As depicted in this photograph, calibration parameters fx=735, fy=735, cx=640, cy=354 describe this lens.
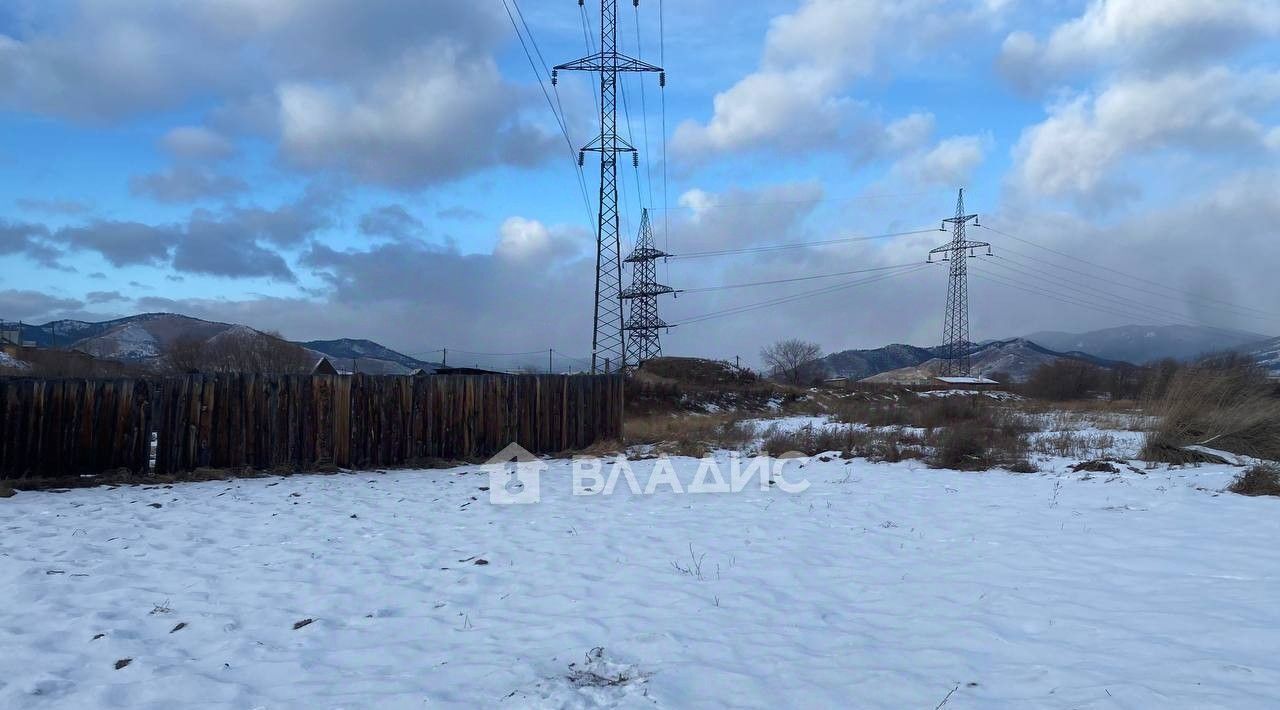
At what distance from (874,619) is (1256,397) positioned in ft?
34.8

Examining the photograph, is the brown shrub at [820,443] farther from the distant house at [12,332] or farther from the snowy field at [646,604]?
the distant house at [12,332]

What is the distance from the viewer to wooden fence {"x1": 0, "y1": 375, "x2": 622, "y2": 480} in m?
9.95

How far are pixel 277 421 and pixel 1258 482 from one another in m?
12.8

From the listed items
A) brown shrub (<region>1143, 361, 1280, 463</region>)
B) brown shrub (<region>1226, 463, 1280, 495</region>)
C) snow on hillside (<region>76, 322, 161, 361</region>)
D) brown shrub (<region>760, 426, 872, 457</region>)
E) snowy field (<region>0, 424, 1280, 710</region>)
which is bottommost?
snowy field (<region>0, 424, 1280, 710</region>)

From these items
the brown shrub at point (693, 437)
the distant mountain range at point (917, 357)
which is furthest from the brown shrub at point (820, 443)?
the distant mountain range at point (917, 357)

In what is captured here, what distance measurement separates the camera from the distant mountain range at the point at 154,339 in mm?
39331

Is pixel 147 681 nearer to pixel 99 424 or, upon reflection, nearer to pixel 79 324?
pixel 99 424

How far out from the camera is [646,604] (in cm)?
486

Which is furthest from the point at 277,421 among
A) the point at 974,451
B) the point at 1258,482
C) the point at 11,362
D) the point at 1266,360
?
the point at 11,362

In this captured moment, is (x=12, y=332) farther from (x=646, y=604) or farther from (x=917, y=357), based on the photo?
(x=917, y=357)

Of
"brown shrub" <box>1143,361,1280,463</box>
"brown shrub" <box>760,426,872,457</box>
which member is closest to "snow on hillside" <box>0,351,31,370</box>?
"brown shrub" <box>760,426,872,457</box>

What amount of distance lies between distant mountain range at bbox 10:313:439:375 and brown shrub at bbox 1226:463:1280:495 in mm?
22207

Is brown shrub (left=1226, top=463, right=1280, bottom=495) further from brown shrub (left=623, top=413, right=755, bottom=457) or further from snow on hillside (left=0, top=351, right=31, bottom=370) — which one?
snow on hillside (left=0, top=351, right=31, bottom=370)

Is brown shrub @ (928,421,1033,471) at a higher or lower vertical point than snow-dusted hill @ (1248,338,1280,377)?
lower
